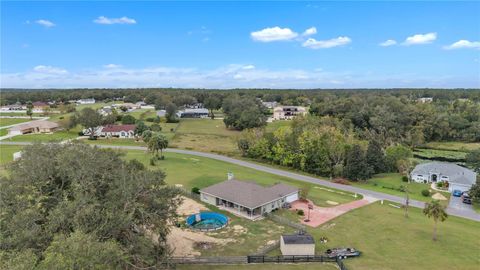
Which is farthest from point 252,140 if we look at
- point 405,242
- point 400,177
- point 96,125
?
point 96,125

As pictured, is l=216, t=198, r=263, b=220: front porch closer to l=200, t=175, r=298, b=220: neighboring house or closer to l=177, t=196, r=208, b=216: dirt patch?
l=200, t=175, r=298, b=220: neighboring house

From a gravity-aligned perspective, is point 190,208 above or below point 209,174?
below

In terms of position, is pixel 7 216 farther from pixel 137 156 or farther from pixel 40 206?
pixel 137 156

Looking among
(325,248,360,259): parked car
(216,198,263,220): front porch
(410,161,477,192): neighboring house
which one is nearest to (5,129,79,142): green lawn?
(216,198,263,220): front porch

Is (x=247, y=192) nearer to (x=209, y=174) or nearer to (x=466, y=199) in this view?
(x=209, y=174)

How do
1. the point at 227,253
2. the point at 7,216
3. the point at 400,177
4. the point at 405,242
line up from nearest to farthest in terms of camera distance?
the point at 7,216 → the point at 227,253 → the point at 405,242 → the point at 400,177

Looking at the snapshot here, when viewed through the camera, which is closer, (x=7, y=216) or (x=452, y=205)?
(x=7, y=216)

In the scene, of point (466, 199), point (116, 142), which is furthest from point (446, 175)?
point (116, 142)
